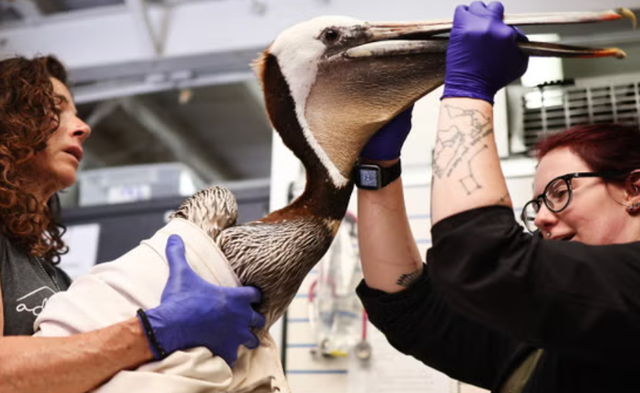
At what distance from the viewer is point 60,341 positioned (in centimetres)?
133

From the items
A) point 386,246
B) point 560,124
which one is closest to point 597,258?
point 386,246

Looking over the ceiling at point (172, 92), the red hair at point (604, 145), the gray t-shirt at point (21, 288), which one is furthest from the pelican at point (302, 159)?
the ceiling at point (172, 92)

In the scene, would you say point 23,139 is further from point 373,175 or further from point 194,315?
point 373,175

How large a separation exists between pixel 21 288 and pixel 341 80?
802 mm

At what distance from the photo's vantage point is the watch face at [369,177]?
5.23 ft

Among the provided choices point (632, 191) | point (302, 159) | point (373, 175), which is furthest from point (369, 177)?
point (632, 191)

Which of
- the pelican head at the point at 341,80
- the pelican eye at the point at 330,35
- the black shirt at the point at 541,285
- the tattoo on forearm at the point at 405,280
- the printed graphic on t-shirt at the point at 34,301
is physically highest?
the pelican eye at the point at 330,35

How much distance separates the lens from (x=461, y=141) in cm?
123

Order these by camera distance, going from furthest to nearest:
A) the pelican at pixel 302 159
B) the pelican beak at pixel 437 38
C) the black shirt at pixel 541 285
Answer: the pelican at pixel 302 159
the pelican beak at pixel 437 38
the black shirt at pixel 541 285

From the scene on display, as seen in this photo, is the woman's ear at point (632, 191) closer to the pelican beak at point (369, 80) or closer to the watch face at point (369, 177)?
the pelican beak at point (369, 80)

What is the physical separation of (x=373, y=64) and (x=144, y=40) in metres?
2.35

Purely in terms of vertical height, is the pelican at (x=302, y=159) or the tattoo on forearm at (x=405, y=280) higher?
the pelican at (x=302, y=159)

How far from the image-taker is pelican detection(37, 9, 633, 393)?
54.9 inches

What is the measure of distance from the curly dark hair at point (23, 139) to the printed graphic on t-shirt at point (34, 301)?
0.51ft
